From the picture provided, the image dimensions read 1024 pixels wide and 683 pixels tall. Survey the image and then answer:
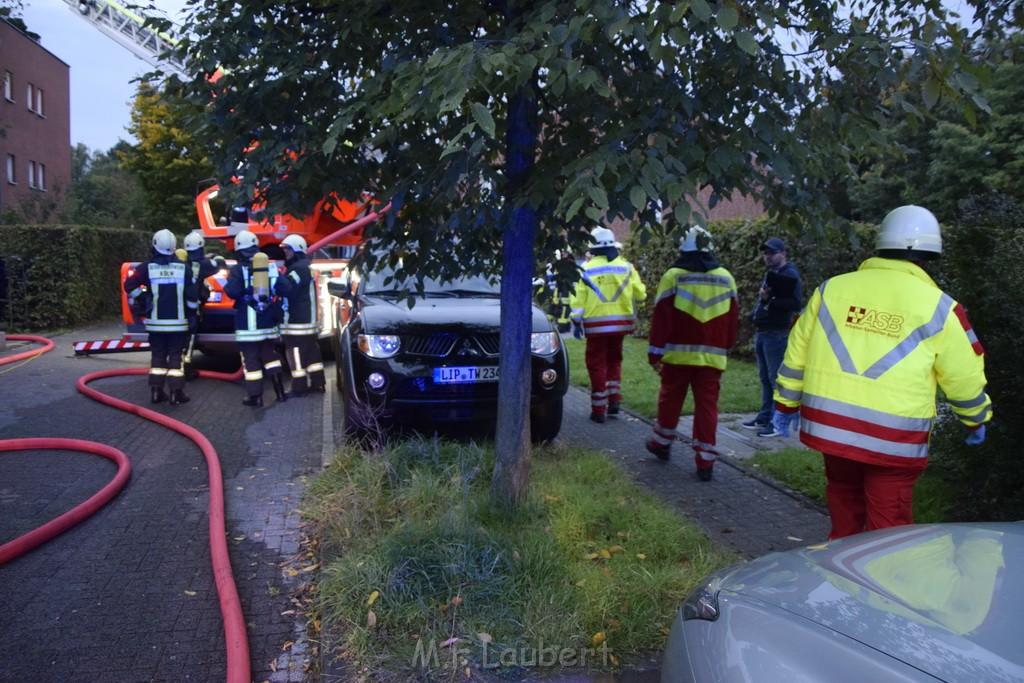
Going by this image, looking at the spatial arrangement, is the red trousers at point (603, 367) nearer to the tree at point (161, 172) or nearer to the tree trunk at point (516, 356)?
the tree trunk at point (516, 356)

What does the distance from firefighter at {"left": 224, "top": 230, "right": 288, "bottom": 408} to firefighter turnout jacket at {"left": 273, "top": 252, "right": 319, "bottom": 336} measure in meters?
0.12

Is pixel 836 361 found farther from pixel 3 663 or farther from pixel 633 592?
pixel 3 663

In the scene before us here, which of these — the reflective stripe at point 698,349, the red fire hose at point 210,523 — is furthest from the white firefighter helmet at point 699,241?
the red fire hose at point 210,523

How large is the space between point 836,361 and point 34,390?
868cm

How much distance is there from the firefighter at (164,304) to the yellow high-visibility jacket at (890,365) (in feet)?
22.1

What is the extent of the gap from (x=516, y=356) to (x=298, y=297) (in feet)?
15.8

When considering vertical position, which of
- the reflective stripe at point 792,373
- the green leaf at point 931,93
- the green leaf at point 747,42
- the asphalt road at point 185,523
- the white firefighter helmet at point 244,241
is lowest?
the asphalt road at point 185,523

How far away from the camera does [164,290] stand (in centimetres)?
808

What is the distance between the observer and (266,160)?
3.99 m

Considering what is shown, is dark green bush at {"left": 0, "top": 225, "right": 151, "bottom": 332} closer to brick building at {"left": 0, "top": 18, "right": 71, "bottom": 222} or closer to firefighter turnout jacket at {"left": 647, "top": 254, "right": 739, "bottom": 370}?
brick building at {"left": 0, "top": 18, "right": 71, "bottom": 222}

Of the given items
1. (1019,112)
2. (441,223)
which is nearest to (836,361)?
(441,223)

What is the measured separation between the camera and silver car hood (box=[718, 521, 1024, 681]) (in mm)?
1780

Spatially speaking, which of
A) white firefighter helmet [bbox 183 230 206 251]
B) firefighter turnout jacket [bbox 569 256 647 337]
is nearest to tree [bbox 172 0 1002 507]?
firefighter turnout jacket [bbox 569 256 647 337]

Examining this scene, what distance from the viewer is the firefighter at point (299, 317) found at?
333 inches
